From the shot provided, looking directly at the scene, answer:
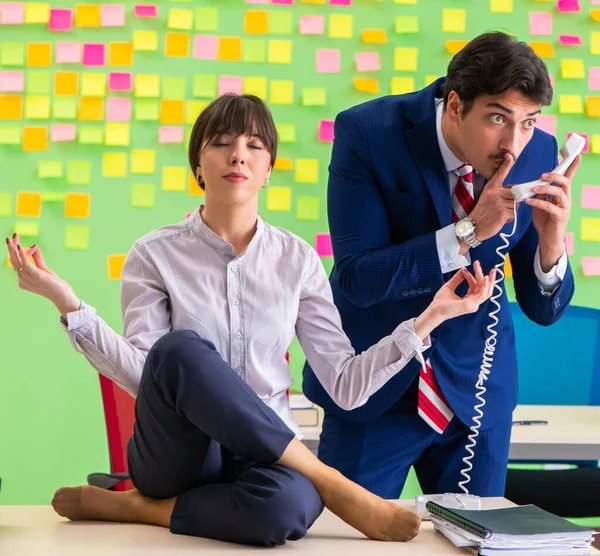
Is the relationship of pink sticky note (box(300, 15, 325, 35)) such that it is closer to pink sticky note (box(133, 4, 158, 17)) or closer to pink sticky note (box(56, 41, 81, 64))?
pink sticky note (box(133, 4, 158, 17))

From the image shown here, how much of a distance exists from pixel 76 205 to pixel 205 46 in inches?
30.9

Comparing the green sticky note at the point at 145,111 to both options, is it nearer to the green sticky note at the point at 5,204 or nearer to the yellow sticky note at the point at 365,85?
the green sticky note at the point at 5,204

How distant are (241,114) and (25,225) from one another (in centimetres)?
192

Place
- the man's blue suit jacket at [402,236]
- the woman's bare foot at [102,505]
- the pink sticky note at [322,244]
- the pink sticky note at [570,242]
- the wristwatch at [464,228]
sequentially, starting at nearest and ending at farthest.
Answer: the woman's bare foot at [102,505]
the wristwatch at [464,228]
the man's blue suit jacket at [402,236]
the pink sticky note at [322,244]
the pink sticky note at [570,242]

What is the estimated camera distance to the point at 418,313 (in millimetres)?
2045

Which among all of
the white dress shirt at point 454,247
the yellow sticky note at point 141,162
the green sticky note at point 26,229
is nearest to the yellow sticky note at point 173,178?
the yellow sticky note at point 141,162

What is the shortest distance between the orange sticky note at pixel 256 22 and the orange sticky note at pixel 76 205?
90 centimetres

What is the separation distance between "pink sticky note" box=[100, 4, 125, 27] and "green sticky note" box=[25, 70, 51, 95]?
0.30m

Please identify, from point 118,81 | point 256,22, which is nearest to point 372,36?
point 256,22

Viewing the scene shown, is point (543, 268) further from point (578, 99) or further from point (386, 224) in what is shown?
point (578, 99)

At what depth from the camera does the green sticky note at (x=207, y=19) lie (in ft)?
12.1

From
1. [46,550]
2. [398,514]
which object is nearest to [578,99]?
[398,514]

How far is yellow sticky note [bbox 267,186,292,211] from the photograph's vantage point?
3709 mm

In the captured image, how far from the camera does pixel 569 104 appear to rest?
3.82 metres
